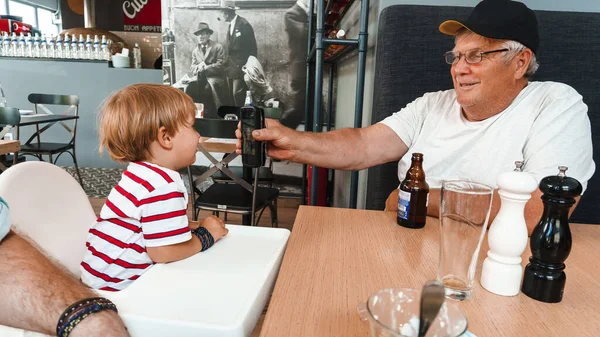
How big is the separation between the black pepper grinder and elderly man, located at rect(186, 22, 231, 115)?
390 centimetres

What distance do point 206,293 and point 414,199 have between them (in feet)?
1.83

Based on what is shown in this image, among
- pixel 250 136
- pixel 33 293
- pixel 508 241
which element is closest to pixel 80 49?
pixel 250 136

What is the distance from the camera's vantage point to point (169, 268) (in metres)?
0.83

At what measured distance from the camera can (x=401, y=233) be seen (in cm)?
100

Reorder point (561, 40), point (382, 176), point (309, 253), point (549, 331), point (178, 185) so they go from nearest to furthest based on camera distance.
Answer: point (549, 331) < point (309, 253) < point (178, 185) < point (561, 40) < point (382, 176)

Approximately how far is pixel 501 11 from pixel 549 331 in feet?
3.21

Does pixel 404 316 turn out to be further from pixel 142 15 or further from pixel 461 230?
pixel 142 15

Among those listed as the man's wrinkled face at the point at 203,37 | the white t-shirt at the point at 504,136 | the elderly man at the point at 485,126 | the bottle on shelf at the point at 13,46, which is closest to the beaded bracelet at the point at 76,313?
the elderly man at the point at 485,126

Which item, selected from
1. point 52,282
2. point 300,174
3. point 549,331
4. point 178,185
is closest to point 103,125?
point 178,185

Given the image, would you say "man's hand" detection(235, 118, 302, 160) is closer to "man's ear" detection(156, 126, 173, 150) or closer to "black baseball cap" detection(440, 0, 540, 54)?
"man's ear" detection(156, 126, 173, 150)

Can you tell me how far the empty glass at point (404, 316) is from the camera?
46 centimetres

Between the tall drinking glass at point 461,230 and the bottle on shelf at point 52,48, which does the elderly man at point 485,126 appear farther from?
the bottle on shelf at point 52,48

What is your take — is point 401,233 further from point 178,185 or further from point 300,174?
point 300,174

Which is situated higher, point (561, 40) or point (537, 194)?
point (561, 40)
